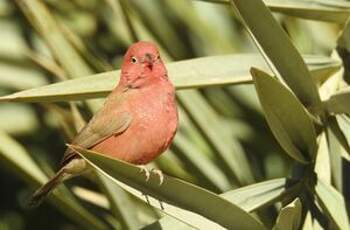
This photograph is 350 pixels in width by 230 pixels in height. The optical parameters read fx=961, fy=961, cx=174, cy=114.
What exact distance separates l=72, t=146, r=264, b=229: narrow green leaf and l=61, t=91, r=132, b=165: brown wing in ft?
2.48

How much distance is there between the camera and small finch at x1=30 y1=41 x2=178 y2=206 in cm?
253

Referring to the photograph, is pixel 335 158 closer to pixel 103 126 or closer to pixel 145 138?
pixel 145 138

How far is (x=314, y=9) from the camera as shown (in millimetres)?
2471

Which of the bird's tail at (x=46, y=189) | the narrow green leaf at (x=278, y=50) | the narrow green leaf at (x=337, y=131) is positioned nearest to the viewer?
the narrow green leaf at (x=278, y=50)

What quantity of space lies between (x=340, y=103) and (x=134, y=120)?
0.71 metres

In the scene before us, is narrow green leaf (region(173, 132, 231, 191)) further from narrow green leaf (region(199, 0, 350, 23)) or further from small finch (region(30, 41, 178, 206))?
narrow green leaf (region(199, 0, 350, 23))

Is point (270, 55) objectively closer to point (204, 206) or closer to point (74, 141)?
point (204, 206)

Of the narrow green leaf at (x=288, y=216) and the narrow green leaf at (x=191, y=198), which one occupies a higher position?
the narrow green leaf at (x=191, y=198)

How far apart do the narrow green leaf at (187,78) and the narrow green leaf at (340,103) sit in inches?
8.9

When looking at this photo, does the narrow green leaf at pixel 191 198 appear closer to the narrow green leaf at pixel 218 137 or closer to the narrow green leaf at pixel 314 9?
the narrow green leaf at pixel 218 137

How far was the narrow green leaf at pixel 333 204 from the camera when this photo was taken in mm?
2102

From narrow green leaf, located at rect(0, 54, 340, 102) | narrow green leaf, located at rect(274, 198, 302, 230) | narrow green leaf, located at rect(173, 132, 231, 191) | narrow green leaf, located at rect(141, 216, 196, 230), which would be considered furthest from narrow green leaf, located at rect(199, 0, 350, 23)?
narrow green leaf, located at rect(274, 198, 302, 230)

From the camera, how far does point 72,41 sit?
2.69 metres

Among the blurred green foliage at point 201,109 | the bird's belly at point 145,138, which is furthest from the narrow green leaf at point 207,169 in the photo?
the bird's belly at point 145,138
